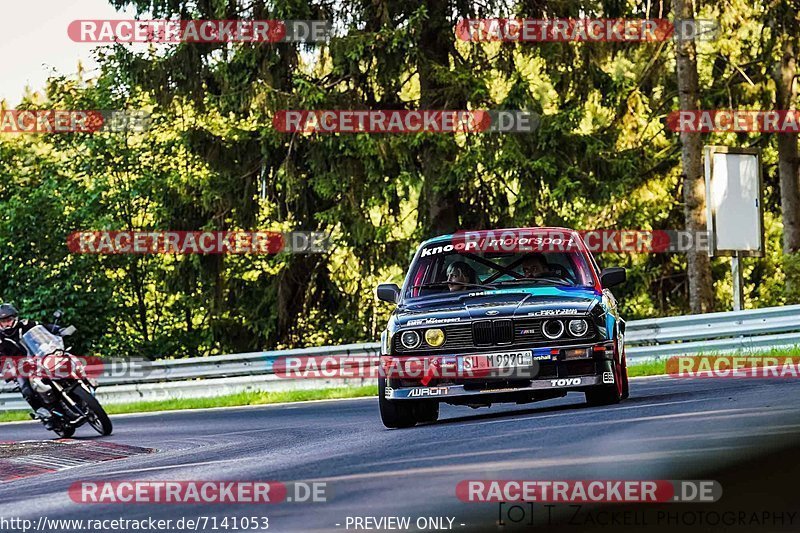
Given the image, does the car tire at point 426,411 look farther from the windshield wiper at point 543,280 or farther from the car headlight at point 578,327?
the car headlight at point 578,327

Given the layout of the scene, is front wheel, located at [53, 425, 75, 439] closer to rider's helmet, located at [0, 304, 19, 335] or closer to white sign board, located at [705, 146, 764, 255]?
rider's helmet, located at [0, 304, 19, 335]

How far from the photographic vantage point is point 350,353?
2259cm

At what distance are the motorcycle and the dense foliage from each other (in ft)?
40.5

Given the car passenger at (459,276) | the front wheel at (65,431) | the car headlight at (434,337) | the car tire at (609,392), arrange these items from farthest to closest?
the front wheel at (65,431) < the car passenger at (459,276) < the car tire at (609,392) < the car headlight at (434,337)

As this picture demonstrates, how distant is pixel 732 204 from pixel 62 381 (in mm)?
10543

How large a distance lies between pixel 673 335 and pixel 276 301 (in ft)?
40.8

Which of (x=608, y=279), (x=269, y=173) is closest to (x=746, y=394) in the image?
(x=608, y=279)

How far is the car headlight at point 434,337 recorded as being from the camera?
38.2 ft

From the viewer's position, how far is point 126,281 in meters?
38.5

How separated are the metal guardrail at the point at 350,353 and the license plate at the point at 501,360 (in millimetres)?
8296

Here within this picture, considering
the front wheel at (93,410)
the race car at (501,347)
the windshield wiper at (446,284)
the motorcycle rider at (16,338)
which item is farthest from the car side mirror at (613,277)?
the motorcycle rider at (16,338)

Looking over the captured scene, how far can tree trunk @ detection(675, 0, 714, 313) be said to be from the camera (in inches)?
1053

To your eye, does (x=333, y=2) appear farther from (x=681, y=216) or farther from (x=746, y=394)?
(x=746, y=394)

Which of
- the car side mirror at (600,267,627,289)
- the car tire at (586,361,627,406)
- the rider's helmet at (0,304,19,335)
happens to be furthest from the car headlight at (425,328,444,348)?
the rider's helmet at (0,304,19,335)
